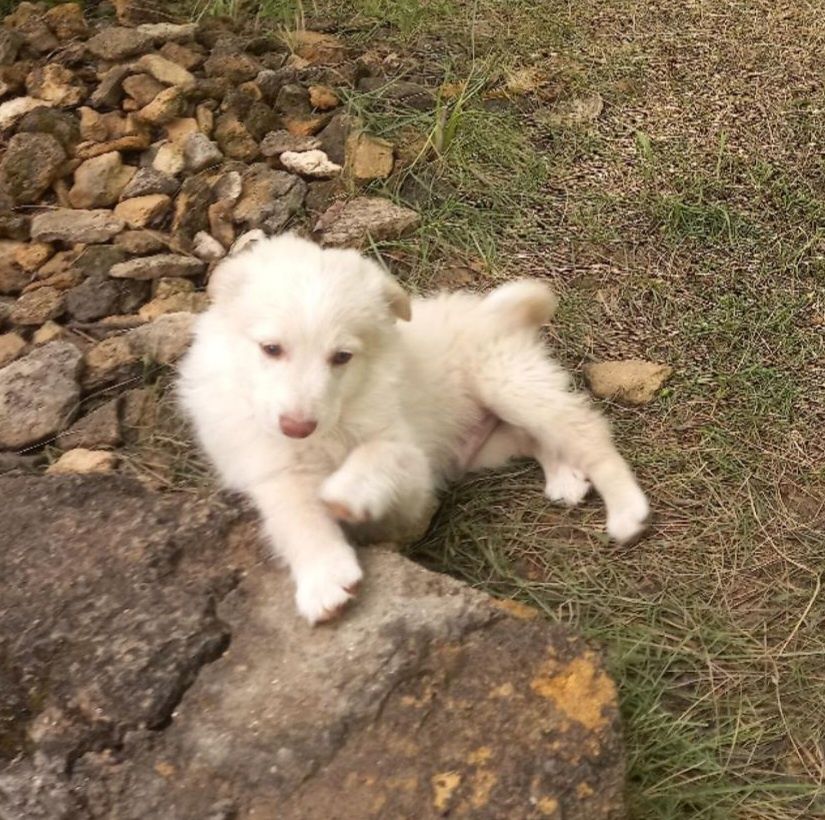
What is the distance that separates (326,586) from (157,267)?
1589mm

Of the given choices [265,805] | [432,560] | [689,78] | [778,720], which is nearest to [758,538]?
[778,720]

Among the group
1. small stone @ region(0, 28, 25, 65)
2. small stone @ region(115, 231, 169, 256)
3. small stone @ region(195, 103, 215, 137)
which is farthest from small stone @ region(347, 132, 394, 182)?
small stone @ region(0, 28, 25, 65)

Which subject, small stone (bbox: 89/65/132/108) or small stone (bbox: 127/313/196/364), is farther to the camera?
small stone (bbox: 89/65/132/108)

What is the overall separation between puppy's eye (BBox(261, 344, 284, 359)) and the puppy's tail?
0.86 m

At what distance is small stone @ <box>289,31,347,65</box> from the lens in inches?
166

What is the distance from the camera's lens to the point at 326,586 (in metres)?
2.17

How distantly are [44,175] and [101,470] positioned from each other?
1421mm

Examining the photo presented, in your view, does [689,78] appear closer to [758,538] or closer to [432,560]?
[758,538]

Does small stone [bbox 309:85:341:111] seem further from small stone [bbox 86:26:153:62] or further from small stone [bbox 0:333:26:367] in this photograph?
small stone [bbox 0:333:26:367]

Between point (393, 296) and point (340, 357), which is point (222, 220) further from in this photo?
point (340, 357)

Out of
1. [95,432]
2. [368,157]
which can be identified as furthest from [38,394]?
[368,157]

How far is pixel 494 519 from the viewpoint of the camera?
2836 millimetres

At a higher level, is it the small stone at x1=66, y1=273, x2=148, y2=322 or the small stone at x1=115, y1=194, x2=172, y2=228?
the small stone at x1=115, y1=194, x2=172, y2=228

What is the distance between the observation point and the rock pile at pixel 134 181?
3094 millimetres
